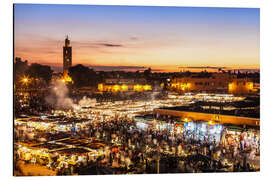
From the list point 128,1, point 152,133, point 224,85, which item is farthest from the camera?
point 224,85

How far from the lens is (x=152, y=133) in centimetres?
640

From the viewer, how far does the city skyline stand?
4.96 m

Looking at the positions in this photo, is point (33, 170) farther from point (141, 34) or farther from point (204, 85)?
point (204, 85)

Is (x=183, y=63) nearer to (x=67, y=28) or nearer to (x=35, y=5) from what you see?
(x=67, y=28)

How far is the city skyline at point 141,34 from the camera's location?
4957mm

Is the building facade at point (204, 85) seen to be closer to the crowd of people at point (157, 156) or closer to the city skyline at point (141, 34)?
the city skyline at point (141, 34)

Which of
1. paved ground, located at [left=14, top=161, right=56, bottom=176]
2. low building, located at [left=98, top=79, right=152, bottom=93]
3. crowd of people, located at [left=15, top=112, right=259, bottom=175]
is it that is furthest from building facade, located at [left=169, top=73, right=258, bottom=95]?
→ paved ground, located at [left=14, top=161, right=56, bottom=176]

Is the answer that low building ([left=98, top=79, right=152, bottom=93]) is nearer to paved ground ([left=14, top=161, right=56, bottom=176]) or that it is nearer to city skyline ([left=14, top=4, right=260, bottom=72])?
city skyline ([left=14, top=4, right=260, bottom=72])

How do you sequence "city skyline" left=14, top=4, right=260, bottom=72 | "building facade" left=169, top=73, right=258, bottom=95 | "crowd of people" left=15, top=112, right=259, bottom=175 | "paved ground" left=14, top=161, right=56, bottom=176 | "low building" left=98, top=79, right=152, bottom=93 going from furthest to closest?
"low building" left=98, top=79, right=152, bottom=93
"building facade" left=169, top=73, right=258, bottom=95
"city skyline" left=14, top=4, right=260, bottom=72
"crowd of people" left=15, top=112, right=259, bottom=175
"paved ground" left=14, top=161, right=56, bottom=176

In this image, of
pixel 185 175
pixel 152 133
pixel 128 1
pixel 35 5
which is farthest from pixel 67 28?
pixel 185 175

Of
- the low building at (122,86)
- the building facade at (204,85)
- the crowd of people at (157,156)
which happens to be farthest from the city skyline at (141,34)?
the low building at (122,86)

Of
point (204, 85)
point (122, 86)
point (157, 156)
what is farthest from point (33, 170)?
point (204, 85)

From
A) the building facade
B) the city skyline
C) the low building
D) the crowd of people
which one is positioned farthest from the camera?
the low building
